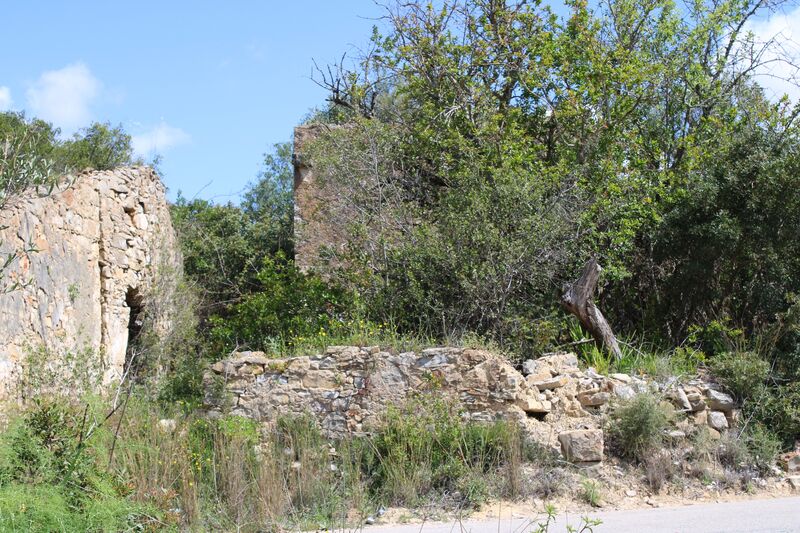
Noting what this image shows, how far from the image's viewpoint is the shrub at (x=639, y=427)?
31.7 ft

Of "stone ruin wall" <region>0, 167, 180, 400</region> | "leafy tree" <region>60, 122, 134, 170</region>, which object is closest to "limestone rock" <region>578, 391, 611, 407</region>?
"stone ruin wall" <region>0, 167, 180, 400</region>

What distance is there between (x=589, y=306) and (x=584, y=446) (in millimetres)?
2533

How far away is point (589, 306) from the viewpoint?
453 inches

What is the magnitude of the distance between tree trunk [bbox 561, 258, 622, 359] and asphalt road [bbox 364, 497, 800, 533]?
308 cm

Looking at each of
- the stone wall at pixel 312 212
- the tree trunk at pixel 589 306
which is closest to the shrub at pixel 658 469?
the tree trunk at pixel 589 306

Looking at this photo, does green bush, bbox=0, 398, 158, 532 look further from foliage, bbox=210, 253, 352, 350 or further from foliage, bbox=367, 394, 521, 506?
foliage, bbox=210, 253, 352, 350

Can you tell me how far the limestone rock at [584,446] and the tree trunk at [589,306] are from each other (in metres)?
2.05

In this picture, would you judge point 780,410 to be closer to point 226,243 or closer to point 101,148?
point 226,243

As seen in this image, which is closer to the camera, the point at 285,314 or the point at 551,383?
the point at 551,383

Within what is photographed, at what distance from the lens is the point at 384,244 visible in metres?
12.0

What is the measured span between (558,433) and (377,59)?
782cm

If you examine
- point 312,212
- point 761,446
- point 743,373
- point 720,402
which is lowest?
point 761,446

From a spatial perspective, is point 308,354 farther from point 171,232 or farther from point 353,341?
point 171,232

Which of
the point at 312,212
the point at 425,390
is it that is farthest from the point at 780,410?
the point at 312,212
